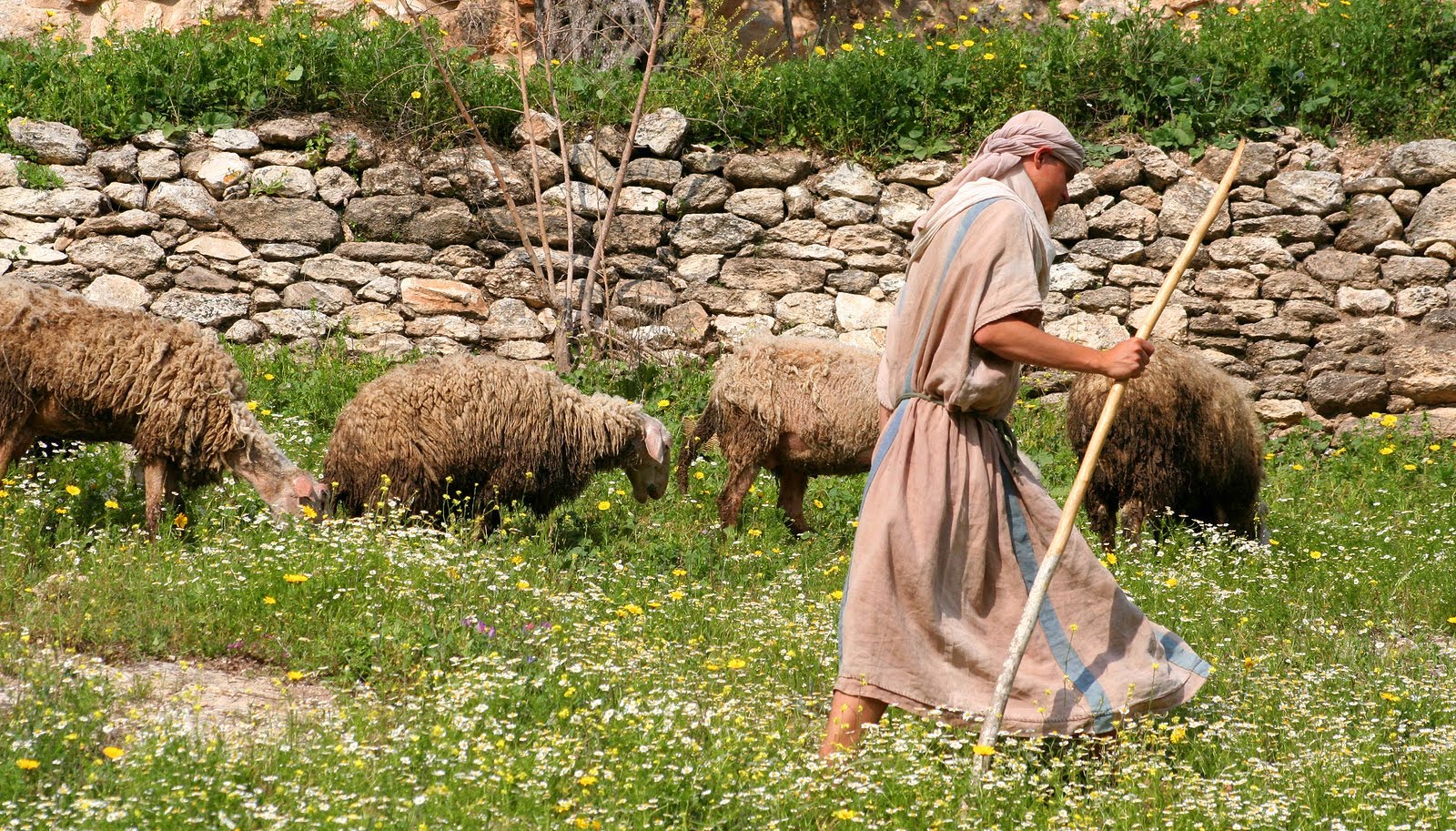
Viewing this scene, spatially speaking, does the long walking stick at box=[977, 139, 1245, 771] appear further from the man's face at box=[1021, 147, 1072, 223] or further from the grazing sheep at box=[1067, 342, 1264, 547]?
the grazing sheep at box=[1067, 342, 1264, 547]

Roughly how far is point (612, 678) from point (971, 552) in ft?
4.48

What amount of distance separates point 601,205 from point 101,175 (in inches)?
151

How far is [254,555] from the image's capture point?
5.75m

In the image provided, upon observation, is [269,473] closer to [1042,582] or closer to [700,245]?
[1042,582]

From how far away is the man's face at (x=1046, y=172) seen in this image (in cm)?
402

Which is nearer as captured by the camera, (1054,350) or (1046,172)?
(1054,350)

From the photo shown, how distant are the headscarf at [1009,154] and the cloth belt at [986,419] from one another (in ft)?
1.48

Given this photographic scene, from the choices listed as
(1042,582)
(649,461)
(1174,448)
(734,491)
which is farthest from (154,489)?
(1174,448)

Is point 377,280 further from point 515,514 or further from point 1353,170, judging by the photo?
point 1353,170

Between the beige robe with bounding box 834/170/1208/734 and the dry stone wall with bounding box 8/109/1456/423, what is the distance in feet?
21.8

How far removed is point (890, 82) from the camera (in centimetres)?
1124

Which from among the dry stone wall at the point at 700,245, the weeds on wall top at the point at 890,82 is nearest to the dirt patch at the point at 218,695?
the dry stone wall at the point at 700,245

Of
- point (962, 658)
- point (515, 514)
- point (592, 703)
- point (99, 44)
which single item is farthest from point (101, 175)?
point (962, 658)

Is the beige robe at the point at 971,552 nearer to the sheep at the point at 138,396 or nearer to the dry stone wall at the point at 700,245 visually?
the sheep at the point at 138,396
